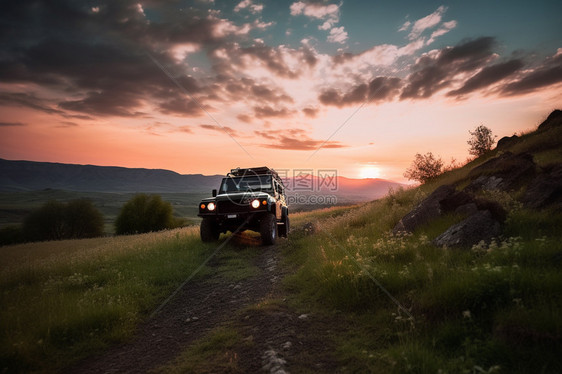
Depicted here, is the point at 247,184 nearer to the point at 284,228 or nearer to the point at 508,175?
the point at 284,228

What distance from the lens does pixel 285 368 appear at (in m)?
3.12

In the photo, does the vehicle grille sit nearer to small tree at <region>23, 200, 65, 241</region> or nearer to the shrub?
small tree at <region>23, 200, 65, 241</region>

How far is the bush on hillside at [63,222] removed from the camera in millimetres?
45969

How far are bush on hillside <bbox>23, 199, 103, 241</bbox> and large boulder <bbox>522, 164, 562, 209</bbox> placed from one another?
57694mm

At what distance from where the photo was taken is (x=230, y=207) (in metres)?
10.2

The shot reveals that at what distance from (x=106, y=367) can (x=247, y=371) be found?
2.02 meters

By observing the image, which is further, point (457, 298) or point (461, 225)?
point (461, 225)

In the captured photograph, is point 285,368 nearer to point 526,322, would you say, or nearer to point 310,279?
point 526,322

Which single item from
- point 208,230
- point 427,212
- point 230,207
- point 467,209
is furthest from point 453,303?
point 208,230

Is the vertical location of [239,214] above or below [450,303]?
above

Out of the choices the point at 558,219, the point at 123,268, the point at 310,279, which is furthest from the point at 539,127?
the point at 123,268

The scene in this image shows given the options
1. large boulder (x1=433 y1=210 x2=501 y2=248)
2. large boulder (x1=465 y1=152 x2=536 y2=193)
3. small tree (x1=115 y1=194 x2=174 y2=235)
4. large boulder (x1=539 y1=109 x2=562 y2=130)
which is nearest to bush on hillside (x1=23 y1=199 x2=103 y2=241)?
small tree (x1=115 y1=194 x2=174 y2=235)

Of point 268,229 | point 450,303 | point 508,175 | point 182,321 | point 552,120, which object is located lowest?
point 182,321

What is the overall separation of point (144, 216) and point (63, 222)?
1475 centimetres
